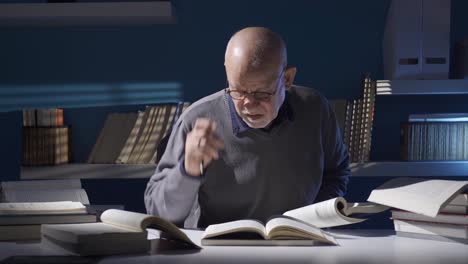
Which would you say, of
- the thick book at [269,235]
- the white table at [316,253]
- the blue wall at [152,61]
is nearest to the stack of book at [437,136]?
the blue wall at [152,61]

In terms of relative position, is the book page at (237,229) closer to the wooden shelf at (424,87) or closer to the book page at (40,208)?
the book page at (40,208)

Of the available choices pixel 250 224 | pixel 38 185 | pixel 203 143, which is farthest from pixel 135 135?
pixel 250 224

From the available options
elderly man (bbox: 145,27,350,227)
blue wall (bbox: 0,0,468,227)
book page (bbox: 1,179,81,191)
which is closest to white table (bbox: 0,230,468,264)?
elderly man (bbox: 145,27,350,227)

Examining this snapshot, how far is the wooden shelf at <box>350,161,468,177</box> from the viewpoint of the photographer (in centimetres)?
330

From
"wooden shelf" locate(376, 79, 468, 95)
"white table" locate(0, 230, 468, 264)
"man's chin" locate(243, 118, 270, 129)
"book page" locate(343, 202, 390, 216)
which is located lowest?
"white table" locate(0, 230, 468, 264)

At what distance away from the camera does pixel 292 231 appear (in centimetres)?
161

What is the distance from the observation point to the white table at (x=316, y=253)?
1.42m

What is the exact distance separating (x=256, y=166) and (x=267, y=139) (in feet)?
0.30

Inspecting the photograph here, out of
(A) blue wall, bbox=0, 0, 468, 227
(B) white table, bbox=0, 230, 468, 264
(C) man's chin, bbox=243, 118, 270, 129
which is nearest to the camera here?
(B) white table, bbox=0, 230, 468, 264

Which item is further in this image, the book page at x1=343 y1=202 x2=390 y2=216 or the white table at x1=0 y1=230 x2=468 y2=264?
the book page at x1=343 y1=202 x2=390 y2=216

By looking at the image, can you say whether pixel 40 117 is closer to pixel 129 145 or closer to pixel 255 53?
pixel 129 145

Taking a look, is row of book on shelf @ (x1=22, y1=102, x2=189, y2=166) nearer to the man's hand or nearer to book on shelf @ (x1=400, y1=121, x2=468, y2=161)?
book on shelf @ (x1=400, y1=121, x2=468, y2=161)

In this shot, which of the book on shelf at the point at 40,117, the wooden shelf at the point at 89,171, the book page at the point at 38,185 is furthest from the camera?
the book on shelf at the point at 40,117

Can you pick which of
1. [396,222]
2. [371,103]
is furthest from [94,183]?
[396,222]
